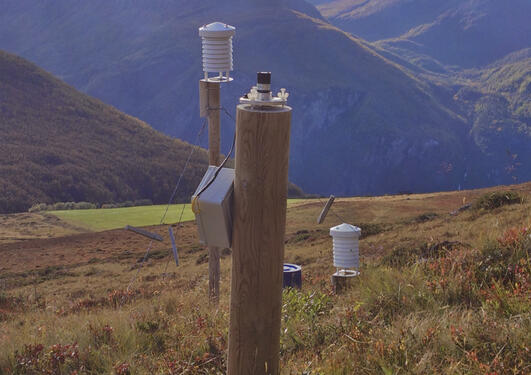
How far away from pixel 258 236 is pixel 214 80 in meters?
4.97

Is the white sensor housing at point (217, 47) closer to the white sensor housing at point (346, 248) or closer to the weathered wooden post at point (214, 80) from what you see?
the weathered wooden post at point (214, 80)

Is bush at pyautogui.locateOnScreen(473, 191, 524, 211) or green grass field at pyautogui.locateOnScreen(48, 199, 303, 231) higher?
bush at pyautogui.locateOnScreen(473, 191, 524, 211)

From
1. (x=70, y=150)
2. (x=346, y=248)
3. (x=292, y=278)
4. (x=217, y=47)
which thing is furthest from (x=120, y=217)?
(x=70, y=150)

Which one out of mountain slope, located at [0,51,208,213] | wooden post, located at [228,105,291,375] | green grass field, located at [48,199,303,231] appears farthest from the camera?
mountain slope, located at [0,51,208,213]

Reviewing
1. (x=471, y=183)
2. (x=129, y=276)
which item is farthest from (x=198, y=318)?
(x=471, y=183)

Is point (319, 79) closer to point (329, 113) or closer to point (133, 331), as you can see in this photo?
point (329, 113)

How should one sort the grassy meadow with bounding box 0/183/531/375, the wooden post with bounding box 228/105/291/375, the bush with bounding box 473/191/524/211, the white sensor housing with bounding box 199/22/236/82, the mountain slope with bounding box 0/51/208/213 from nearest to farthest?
the wooden post with bounding box 228/105/291/375
the grassy meadow with bounding box 0/183/531/375
the white sensor housing with bounding box 199/22/236/82
the bush with bounding box 473/191/524/211
the mountain slope with bounding box 0/51/208/213

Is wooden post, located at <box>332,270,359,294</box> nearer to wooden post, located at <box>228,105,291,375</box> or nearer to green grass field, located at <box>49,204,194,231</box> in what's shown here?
wooden post, located at <box>228,105,291,375</box>

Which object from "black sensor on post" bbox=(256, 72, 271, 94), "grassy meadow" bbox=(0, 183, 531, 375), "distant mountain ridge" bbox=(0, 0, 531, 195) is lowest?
"distant mountain ridge" bbox=(0, 0, 531, 195)

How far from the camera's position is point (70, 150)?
87.0m

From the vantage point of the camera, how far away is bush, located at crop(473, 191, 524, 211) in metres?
15.2

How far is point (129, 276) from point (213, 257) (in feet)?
39.0

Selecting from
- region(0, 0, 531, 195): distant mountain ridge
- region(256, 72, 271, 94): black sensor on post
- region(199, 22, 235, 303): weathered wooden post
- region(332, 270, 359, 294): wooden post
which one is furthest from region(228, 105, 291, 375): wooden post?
region(0, 0, 531, 195): distant mountain ridge

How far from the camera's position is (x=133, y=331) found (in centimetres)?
460
